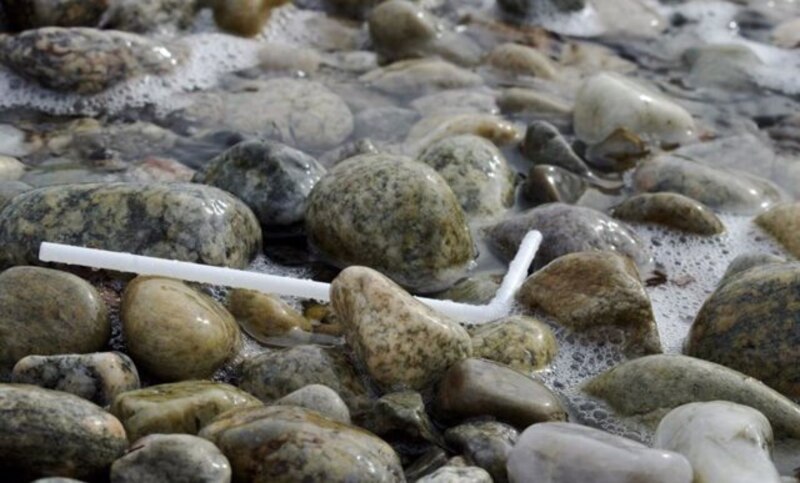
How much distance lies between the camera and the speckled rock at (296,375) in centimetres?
324

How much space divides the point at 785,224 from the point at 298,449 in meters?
2.78

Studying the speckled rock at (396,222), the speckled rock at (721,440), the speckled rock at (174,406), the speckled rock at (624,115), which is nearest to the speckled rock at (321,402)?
the speckled rock at (174,406)

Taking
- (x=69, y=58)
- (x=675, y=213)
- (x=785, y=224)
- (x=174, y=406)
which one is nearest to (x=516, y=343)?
(x=174, y=406)

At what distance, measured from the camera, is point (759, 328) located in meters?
3.45

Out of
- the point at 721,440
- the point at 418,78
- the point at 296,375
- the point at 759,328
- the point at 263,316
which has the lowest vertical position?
the point at 418,78

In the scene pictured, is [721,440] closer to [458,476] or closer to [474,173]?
[458,476]

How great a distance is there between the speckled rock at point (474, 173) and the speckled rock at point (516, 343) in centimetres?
110

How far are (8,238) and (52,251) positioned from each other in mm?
280

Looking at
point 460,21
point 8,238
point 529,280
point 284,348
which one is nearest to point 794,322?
point 529,280

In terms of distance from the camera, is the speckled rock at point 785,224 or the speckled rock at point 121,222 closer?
the speckled rock at point 121,222

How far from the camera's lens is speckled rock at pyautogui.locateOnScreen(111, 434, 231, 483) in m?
2.56

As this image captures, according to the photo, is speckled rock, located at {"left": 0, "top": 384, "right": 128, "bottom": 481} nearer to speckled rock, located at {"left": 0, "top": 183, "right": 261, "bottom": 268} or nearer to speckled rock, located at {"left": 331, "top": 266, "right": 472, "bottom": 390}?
speckled rock, located at {"left": 331, "top": 266, "right": 472, "bottom": 390}

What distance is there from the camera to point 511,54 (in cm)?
Result: 645

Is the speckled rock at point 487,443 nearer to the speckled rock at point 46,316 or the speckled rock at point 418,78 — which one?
the speckled rock at point 46,316
